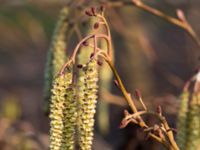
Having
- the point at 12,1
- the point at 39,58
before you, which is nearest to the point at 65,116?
the point at 12,1

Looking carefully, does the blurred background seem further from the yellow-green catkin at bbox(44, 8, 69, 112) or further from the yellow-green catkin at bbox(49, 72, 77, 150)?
the yellow-green catkin at bbox(49, 72, 77, 150)

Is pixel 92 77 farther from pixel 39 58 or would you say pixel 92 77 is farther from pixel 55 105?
pixel 39 58

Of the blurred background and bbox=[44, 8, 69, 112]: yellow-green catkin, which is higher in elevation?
the blurred background

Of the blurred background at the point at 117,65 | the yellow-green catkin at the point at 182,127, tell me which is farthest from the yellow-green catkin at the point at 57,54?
the yellow-green catkin at the point at 182,127

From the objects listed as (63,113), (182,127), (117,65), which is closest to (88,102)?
(63,113)

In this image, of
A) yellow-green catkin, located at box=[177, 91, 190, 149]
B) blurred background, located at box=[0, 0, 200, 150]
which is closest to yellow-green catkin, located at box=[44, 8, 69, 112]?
blurred background, located at box=[0, 0, 200, 150]

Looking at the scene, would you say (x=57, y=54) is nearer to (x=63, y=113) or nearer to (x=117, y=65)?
(x=63, y=113)

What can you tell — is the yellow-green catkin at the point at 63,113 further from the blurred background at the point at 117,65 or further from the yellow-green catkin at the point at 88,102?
the blurred background at the point at 117,65
